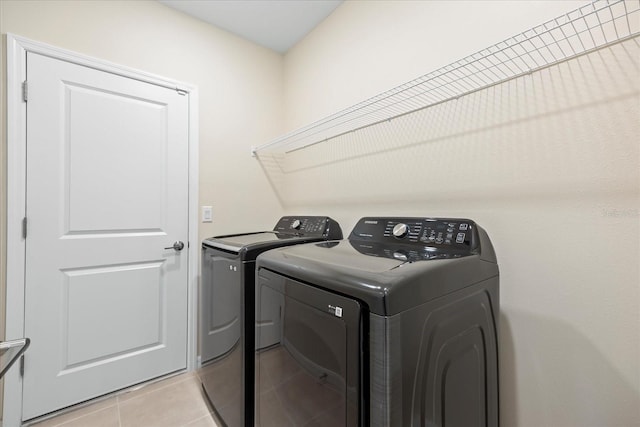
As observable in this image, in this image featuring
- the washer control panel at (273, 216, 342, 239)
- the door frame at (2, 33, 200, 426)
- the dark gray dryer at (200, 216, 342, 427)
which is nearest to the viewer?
the dark gray dryer at (200, 216, 342, 427)

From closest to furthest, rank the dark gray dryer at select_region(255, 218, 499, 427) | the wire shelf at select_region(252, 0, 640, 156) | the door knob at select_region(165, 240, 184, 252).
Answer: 1. the dark gray dryer at select_region(255, 218, 499, 427)
2. the wire shelf at select_region(252, 0, 640, 156)
3. the door knob at select_region(165, 240, 184, 252)

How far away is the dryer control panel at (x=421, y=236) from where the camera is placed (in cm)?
107

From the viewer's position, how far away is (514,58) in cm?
102

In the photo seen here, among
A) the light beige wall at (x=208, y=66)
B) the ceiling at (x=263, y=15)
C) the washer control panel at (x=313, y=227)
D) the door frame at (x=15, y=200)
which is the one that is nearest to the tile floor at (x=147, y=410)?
the door frame at (x=15, y=200)

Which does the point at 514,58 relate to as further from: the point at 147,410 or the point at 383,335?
the point at 147,410

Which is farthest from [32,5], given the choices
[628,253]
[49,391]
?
[628,253]

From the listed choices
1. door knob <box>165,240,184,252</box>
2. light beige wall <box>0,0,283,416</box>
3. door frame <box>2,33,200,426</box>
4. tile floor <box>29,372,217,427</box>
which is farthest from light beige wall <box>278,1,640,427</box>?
door frame <box>2,33,200,426</box>

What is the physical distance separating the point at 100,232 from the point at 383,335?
6.04 feet

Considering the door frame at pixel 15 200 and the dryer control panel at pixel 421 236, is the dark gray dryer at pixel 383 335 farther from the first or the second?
the door frame at pixel 15 200

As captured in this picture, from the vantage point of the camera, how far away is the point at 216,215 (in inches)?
82.9

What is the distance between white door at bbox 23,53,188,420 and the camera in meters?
1.51

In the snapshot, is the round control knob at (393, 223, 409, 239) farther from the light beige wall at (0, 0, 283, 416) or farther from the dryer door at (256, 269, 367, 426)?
the light beige wall at (0, 0, 283, 416)

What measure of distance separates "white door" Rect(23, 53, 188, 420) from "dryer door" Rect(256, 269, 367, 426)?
3.70 feet

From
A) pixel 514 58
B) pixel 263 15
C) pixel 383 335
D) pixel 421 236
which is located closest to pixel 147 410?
pixel 383 335
